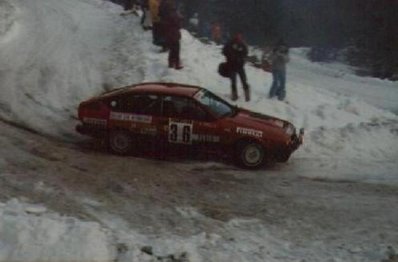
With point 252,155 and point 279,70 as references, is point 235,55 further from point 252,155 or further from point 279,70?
point 252,155

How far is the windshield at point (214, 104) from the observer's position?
13086 mm

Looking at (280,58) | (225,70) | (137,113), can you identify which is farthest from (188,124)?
(280,58)

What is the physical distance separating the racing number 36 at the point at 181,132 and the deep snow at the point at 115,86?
76.9 inches

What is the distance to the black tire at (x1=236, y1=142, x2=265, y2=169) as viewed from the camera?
41.6ft

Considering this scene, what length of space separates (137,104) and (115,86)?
161 inches

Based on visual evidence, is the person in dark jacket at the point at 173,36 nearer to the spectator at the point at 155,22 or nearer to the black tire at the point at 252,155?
the spectator at the point at 155,22

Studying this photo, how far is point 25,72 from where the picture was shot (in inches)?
701

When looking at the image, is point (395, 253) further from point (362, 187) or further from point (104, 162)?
point (104, 162)

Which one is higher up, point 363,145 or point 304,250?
point 363,145

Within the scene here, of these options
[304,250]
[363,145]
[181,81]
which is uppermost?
[181,81]

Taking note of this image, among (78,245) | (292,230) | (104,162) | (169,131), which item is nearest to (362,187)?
(292,230)

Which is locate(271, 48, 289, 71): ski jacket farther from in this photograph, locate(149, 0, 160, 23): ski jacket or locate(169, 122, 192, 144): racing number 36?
locate(149, 0, 160, 23): ski jacket

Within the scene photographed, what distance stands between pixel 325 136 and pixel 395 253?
20.9 ft

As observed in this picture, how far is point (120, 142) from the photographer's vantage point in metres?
13.3
